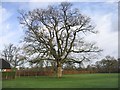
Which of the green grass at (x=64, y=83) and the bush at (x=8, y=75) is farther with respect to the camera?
the bush at (x=8, y=75)

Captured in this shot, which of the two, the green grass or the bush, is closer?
the green grass

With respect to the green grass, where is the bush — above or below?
below

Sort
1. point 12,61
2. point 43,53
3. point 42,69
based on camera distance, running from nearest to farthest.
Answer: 1. point 43,53
2. point 42,69
3. point 12,61

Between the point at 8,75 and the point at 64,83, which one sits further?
the point at 8,75

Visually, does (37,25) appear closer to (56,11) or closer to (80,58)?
(56,11)

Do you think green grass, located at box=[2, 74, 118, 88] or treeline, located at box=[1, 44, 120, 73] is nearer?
green grass, located at box=[2, 74, 118, 88]

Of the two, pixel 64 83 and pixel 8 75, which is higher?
pixel 64 83

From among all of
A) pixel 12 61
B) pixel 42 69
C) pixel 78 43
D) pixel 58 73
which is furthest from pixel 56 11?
pixel 12 61

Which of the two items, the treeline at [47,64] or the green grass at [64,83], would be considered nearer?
the green grass at [64,83]

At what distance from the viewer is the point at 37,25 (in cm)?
4406

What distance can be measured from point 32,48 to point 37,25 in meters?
3.91

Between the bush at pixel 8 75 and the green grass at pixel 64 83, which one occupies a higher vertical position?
the green grass at pixel 64 83

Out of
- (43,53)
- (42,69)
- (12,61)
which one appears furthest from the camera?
(12,61)

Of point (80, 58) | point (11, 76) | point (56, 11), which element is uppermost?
point (56, 11)
